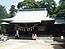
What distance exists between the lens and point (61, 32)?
1933cm

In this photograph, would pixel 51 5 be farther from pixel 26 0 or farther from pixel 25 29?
pixel 25 29

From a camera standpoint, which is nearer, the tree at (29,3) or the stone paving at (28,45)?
the stone paving at (28,45)

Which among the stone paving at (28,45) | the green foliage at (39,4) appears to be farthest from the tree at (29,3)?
the stone paving at (28,45)

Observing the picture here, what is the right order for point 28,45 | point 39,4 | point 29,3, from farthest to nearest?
point 39,4, point 29,3, point 28,45

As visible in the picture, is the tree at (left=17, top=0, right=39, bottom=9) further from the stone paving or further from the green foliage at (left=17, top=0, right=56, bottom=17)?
the stone paving

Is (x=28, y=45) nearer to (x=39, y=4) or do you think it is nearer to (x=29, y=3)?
(x=29, y=3)

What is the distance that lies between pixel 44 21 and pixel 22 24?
424cm

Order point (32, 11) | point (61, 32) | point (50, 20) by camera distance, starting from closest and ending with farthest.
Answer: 1. point (50, 20)
2. point (61, 32)
3. point (32, 11)

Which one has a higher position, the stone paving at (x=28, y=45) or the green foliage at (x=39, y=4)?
the green foliage at (x=39, y=4)

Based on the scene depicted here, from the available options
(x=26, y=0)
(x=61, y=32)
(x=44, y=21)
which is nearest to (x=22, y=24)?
(x=44, y=21)

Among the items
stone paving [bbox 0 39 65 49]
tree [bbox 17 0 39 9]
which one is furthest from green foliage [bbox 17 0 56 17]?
stone paving [bbox 0 39 65 49]

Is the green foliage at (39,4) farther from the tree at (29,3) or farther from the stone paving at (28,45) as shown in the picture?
the stone paving at (28,45)

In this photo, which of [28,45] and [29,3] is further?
[29,3]

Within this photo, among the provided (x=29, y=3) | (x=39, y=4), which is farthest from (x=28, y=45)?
(x=39, y=4)
